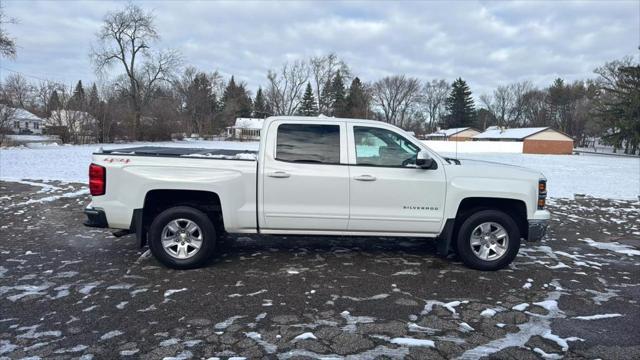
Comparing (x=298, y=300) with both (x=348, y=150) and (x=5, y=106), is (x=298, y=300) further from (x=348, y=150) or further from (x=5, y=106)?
(x=5, y=106)

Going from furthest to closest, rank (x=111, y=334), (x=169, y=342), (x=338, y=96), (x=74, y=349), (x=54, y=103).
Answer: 1. (x=338, y=96)
2. (x=54, y=103)
3. (x=111, y=334)
4. (x=169, y=342)
5. (x=74, y=349)

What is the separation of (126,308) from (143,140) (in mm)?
47354

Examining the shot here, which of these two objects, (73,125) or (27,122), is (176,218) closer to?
(73,125)

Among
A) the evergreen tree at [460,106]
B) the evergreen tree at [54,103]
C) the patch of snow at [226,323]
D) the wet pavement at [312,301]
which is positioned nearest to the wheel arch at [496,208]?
the wet pavement at [312,301]

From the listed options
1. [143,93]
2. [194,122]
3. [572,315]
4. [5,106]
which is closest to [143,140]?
[143,93]

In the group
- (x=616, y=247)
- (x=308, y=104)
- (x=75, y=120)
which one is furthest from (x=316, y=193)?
(x=308, y=104)

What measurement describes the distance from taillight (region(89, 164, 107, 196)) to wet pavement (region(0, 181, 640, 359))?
1.00 m

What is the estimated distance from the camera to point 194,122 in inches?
2960

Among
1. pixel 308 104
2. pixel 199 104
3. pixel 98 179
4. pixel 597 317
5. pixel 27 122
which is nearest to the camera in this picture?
pixel 597 317

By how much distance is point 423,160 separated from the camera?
5.10m

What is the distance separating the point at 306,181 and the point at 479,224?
2.28m

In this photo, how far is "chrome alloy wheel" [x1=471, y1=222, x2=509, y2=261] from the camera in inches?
211

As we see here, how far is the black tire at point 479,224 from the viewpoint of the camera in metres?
5.31

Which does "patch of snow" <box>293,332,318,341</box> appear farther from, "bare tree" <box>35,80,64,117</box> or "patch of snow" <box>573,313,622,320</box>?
"bare tree" <box>35,80,64,117</box>
